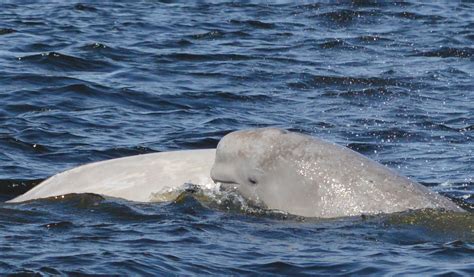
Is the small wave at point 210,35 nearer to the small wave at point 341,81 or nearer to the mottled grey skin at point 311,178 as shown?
the small wave at point 341,81

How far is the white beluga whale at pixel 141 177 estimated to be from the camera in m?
10.4

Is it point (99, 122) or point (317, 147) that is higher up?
point (317, 147)

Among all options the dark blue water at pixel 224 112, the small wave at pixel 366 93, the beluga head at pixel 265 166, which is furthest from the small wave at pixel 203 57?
the beluga head at pixel 265 166

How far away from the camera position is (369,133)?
1569 centimetres

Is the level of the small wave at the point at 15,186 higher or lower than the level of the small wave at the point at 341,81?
higher

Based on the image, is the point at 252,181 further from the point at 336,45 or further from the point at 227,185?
the point at 336,45

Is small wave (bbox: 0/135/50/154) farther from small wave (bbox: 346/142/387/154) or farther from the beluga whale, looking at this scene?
the beluga whale

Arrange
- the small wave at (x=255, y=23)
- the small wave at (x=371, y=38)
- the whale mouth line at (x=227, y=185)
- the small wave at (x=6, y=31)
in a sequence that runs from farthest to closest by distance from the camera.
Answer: the small wave at (x=255, y=23) < the small wave at (x=371, y=38) < the small wave at (x=6, y=31) < the whale mouth line at (x=227, y=185)

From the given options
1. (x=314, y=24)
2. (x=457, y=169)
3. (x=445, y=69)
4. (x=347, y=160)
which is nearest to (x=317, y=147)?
(x=347, y=160)

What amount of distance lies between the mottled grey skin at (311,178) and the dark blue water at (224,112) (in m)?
0.12

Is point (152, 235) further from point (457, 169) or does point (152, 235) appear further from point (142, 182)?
point (457, 169)

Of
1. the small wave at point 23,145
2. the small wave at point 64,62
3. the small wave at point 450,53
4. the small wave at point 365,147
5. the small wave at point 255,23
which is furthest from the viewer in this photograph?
the small wave at point 255,23

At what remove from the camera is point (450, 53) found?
71.2ft

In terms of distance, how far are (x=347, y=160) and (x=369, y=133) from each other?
587 centimetres
